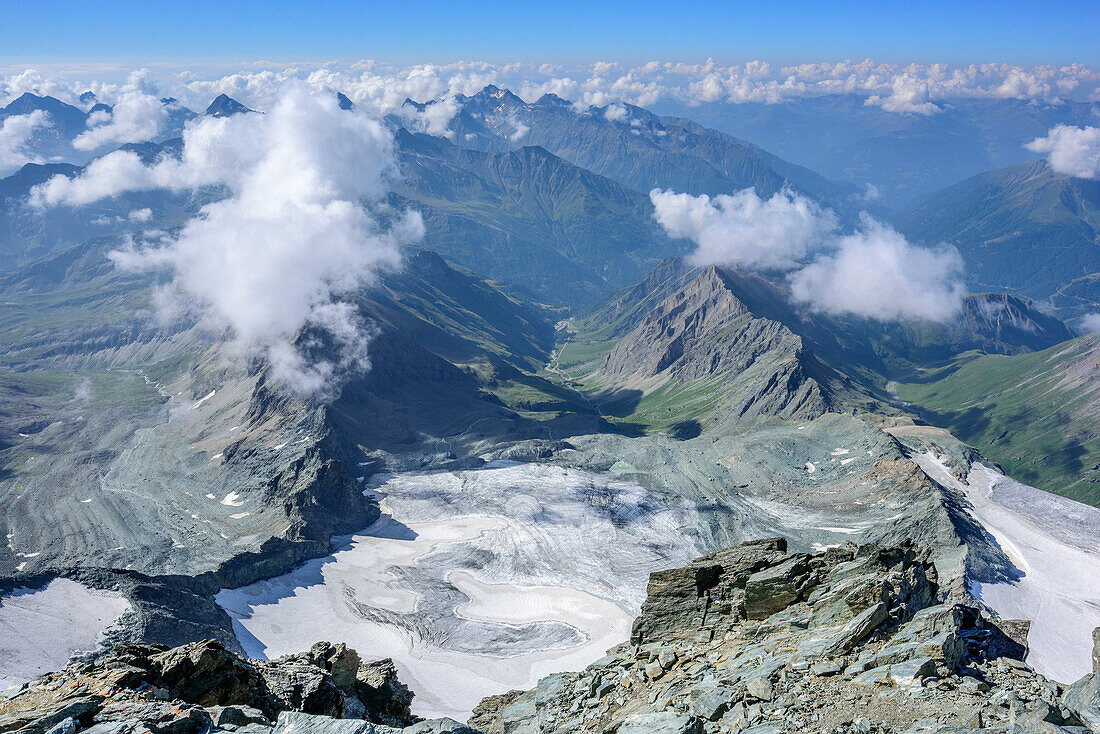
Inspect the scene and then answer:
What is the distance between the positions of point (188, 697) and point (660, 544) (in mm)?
132085

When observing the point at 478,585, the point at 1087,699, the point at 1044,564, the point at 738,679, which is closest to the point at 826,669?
the point at 738,679

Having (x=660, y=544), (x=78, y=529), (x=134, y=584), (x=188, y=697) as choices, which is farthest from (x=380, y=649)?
(x=78, y=529)

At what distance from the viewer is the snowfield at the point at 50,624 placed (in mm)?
80812

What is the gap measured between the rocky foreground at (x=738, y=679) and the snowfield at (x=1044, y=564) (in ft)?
319

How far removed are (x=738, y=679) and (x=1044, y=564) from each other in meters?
156

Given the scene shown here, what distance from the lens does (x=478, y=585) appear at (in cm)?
14050

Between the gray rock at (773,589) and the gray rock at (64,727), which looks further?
the gray rock at (773,589)

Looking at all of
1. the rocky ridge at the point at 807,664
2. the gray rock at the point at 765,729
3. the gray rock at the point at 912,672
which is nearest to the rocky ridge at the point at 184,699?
the rocky ridge at the point at 807,664

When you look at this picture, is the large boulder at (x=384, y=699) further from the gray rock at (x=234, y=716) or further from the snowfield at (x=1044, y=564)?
the snowfield at (x=1044, y=564)

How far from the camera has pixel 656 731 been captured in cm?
3144

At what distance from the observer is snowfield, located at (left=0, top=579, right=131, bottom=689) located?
265 feet

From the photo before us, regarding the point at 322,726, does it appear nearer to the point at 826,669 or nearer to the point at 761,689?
the point at 761,689

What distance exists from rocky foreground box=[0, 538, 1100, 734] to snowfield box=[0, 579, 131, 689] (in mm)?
54559

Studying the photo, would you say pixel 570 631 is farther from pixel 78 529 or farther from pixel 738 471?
pixel 78 529
